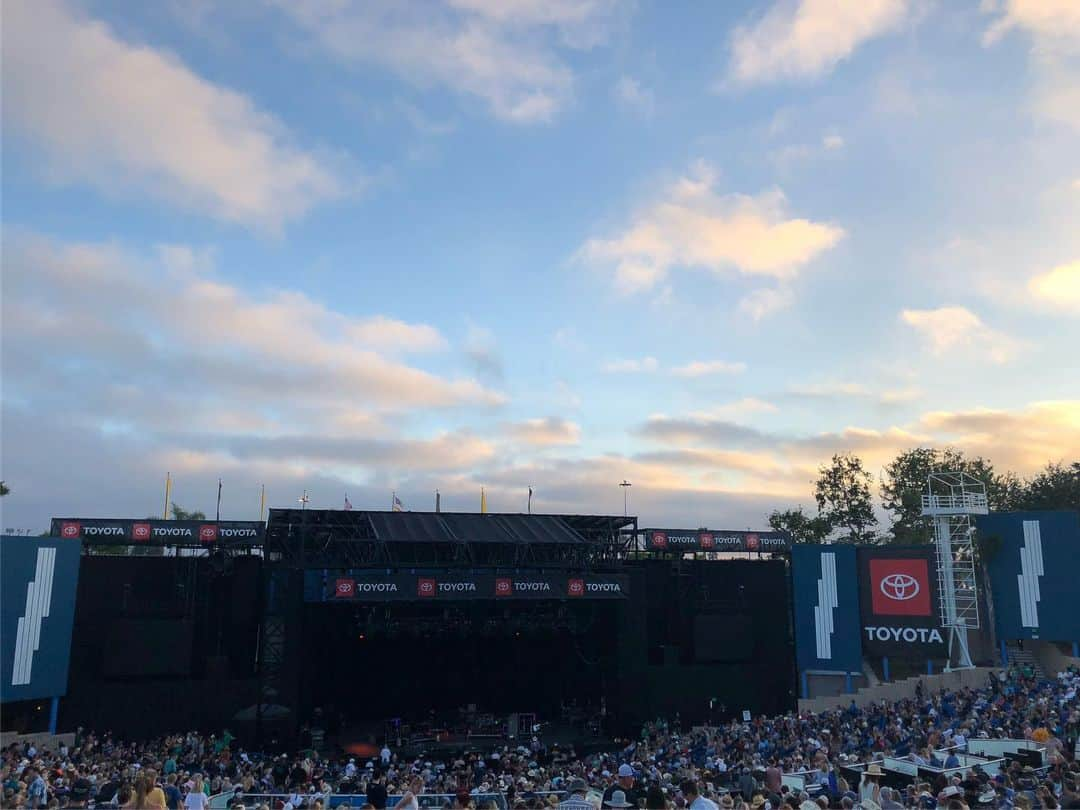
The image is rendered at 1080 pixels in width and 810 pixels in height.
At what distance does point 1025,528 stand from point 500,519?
22.8 metres

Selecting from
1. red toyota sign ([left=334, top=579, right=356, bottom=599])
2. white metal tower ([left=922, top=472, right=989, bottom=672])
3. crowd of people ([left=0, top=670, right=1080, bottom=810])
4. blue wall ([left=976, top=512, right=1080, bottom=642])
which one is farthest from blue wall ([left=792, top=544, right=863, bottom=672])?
red toyota sign ([left=334, top=579, right=356, bottom=599])

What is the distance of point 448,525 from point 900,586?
1987 cm

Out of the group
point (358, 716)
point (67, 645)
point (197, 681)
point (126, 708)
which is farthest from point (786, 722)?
point (67, 645)

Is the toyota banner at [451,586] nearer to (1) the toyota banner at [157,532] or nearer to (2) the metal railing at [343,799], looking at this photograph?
(1) the toyota banner at [157,532]

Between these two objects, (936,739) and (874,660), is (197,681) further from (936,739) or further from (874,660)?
(874,660)

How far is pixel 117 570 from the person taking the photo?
30.9 m

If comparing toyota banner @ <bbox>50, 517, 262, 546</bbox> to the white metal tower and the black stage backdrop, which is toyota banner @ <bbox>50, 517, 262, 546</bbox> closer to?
the black stage backdrop

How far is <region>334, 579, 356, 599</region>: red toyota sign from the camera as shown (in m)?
29.0

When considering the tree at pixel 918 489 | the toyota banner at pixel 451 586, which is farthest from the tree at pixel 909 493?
the toyota banner at pixel 451 586

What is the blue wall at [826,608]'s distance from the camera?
3572 centimetres

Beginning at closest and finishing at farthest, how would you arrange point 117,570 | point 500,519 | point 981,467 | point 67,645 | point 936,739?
1. point 936,739
2. point 67,645
3. point 117,570
4. point 500,519
5. point 981,467

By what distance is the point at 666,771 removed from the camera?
21609 mm

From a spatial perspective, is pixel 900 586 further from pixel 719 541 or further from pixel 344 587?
pixel 344 587

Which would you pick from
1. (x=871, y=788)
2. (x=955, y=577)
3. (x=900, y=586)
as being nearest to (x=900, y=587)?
(x=900, y=586)
